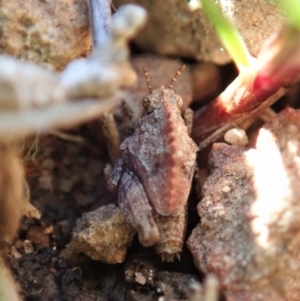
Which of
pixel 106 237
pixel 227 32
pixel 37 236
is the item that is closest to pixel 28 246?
→ pixel 37 236

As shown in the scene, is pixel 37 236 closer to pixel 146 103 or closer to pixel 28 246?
pixel 28 246

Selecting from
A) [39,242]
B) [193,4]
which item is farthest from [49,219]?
[193,4]

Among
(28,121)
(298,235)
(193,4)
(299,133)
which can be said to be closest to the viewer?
(28,121)

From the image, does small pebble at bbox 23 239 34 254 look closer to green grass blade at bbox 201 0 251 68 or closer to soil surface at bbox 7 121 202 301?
soil surface at bbox 7 121 202 301

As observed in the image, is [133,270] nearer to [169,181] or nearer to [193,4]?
[169,181]

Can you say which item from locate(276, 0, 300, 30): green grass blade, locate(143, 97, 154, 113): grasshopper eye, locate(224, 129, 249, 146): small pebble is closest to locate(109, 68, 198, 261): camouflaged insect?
locate(143, 97, 154, 113): grasshopper eye

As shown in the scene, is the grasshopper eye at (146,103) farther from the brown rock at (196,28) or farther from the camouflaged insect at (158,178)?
the brown rock at (196,28)
